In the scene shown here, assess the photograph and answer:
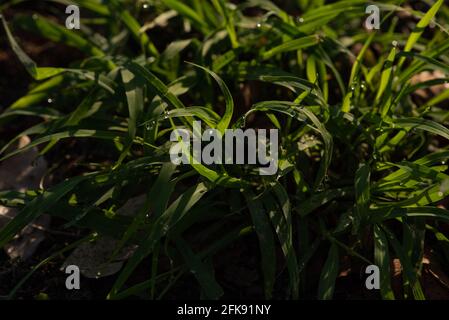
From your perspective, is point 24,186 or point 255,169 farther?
point 24,186

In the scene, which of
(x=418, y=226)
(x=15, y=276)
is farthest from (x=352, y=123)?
(x=15, y=276)

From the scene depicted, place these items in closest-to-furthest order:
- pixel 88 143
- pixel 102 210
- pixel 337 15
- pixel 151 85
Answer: pixel 102 210
pixel 151 85
pixel 337 15
pixel 88 143

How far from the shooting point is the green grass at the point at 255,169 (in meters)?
1.51

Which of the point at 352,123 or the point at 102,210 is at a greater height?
the point at 352,123

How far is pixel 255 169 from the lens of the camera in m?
1.63

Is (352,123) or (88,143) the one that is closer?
(352,123)

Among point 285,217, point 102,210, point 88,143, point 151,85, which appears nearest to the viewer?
point 285,217

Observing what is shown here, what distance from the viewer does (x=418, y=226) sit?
158 centimetres

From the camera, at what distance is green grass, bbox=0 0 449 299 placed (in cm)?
151

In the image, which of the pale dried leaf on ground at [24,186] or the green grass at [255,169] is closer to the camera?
the green grass at [255,169]

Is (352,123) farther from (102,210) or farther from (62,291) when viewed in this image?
(62,291)

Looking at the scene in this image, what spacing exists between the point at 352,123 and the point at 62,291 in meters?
0.79

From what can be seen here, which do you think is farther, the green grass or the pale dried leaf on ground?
the pale dried leaf on ground
